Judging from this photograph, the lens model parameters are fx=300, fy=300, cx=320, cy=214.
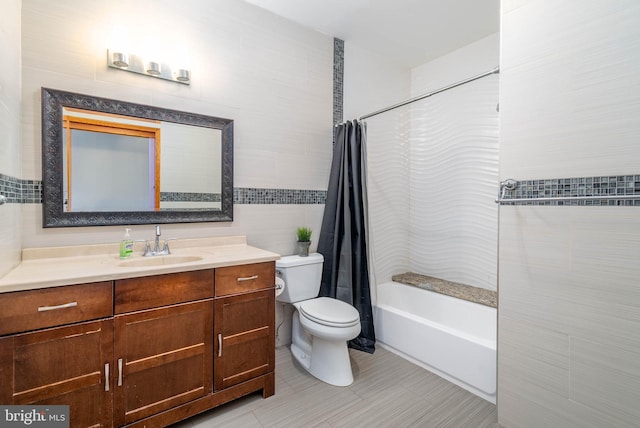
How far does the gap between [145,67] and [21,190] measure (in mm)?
930

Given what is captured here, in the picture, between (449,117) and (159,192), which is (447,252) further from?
Result: (159,192)

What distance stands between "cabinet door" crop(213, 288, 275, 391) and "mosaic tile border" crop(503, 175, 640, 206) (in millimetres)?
1440

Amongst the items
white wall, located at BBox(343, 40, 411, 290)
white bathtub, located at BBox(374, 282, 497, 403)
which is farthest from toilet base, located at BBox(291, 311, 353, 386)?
white wall, located at BBox(343, 40, 411, 290)

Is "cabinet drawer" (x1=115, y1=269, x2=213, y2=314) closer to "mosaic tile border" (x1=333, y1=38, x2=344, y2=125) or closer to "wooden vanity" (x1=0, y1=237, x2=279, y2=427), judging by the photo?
"wooden vanity" (x1=0, y1=237, x2=279, y2=427)

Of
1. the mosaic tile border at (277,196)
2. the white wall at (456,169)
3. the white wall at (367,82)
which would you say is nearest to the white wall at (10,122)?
the mosaic tile border at (277,196)

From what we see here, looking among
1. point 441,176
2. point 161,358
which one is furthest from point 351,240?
point 161,358

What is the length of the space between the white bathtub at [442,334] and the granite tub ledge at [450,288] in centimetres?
4

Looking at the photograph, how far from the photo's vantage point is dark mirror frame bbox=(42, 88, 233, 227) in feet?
5.15

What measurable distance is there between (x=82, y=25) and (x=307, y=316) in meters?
2.13

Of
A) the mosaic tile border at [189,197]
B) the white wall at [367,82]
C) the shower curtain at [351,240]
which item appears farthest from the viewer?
the white wall at [367,82]

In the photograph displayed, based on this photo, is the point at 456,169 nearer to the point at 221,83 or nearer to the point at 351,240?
the point at 351,240

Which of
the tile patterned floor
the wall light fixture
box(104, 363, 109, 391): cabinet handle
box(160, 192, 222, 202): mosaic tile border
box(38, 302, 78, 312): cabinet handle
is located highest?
the wall light fixture

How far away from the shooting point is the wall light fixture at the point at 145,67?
5.56 ft

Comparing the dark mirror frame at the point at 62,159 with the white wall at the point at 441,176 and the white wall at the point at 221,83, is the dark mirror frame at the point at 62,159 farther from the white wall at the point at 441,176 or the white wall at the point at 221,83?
the white wall at the point at 441,176
